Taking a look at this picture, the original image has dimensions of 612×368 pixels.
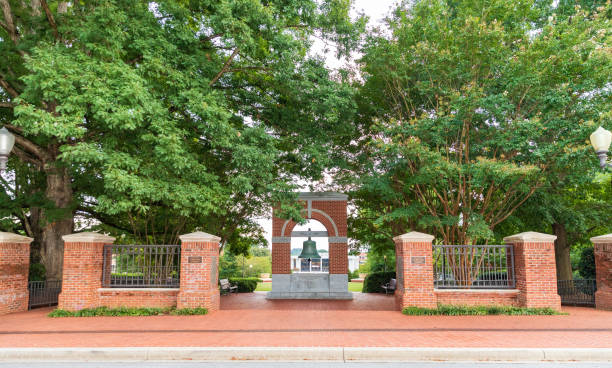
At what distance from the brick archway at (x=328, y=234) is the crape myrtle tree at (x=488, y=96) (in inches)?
152

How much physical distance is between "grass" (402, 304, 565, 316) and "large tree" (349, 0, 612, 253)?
6.87 feet

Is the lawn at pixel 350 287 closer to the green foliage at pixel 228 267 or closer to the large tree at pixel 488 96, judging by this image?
the green foliage at pixel 228 267

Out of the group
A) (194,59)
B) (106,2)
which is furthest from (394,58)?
(106,2)

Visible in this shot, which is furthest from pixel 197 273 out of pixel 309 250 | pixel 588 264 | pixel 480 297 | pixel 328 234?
pixel 588 264

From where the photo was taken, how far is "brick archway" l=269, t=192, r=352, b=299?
17172 millimetres

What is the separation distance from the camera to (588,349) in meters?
6.41

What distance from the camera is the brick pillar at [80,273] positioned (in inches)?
427

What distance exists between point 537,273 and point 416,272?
11.1 feet

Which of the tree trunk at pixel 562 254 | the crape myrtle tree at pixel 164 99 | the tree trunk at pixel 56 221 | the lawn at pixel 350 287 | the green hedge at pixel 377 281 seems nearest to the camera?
the crape myrtle tree at pixel 164 99

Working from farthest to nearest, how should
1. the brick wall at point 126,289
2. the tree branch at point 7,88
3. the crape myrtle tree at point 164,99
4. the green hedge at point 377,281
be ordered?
the green hedge at point 377,281 → the tree branch at point 7,88 → the brick wall at point 126,289 → the crape myrtle tree at point 164,99

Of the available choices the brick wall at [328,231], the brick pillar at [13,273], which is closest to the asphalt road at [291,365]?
the brick pillar at [13,273]

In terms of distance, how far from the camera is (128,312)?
10820mm

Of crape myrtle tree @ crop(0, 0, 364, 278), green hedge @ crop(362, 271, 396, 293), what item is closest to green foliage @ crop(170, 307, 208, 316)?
crape myrtle tree @ crop(0, 0, 364, 278)

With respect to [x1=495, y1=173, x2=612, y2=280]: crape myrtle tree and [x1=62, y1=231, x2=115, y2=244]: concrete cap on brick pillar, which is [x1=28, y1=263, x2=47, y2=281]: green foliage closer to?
[x1=62, y1=231, x2=115, y2=244]: concrete cap on brick pillar
